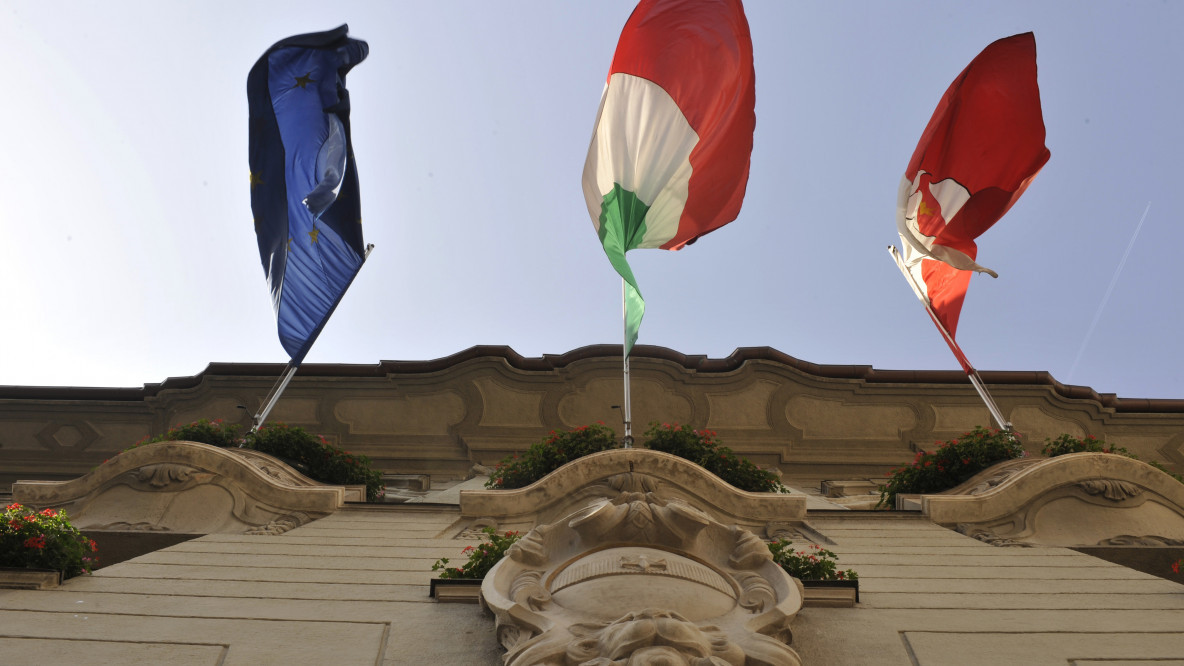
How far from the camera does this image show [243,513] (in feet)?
29.6

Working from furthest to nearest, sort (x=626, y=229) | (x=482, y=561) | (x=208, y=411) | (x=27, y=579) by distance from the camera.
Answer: (x=208, y=411) < (x=626, y=229) < (x=482, y=561) < (x=27, y=579)

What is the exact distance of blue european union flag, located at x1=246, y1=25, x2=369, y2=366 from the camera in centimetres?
1306

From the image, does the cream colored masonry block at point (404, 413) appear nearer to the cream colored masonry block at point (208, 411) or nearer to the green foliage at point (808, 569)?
the cream colored masonry block at point (208, 411)

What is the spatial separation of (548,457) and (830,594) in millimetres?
→ 5461

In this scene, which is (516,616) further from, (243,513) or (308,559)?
(243,513)

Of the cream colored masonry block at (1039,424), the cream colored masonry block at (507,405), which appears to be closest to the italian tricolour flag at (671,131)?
the cream colored masonry block at (507,405)

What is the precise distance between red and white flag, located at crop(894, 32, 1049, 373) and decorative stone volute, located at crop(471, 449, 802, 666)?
9592 millimetres

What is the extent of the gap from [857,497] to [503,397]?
7459mm

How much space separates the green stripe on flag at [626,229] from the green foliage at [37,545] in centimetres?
671

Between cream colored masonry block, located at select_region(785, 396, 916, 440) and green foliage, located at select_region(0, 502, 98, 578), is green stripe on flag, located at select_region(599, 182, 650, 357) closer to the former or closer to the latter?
green foliage, located at select_region(0, 502, 98, 578)

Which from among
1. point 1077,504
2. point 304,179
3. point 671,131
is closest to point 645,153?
point 671,131

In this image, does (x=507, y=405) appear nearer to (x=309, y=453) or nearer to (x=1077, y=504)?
(x=309, y=453)

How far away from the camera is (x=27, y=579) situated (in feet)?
18.8

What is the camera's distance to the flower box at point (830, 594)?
546 cm
